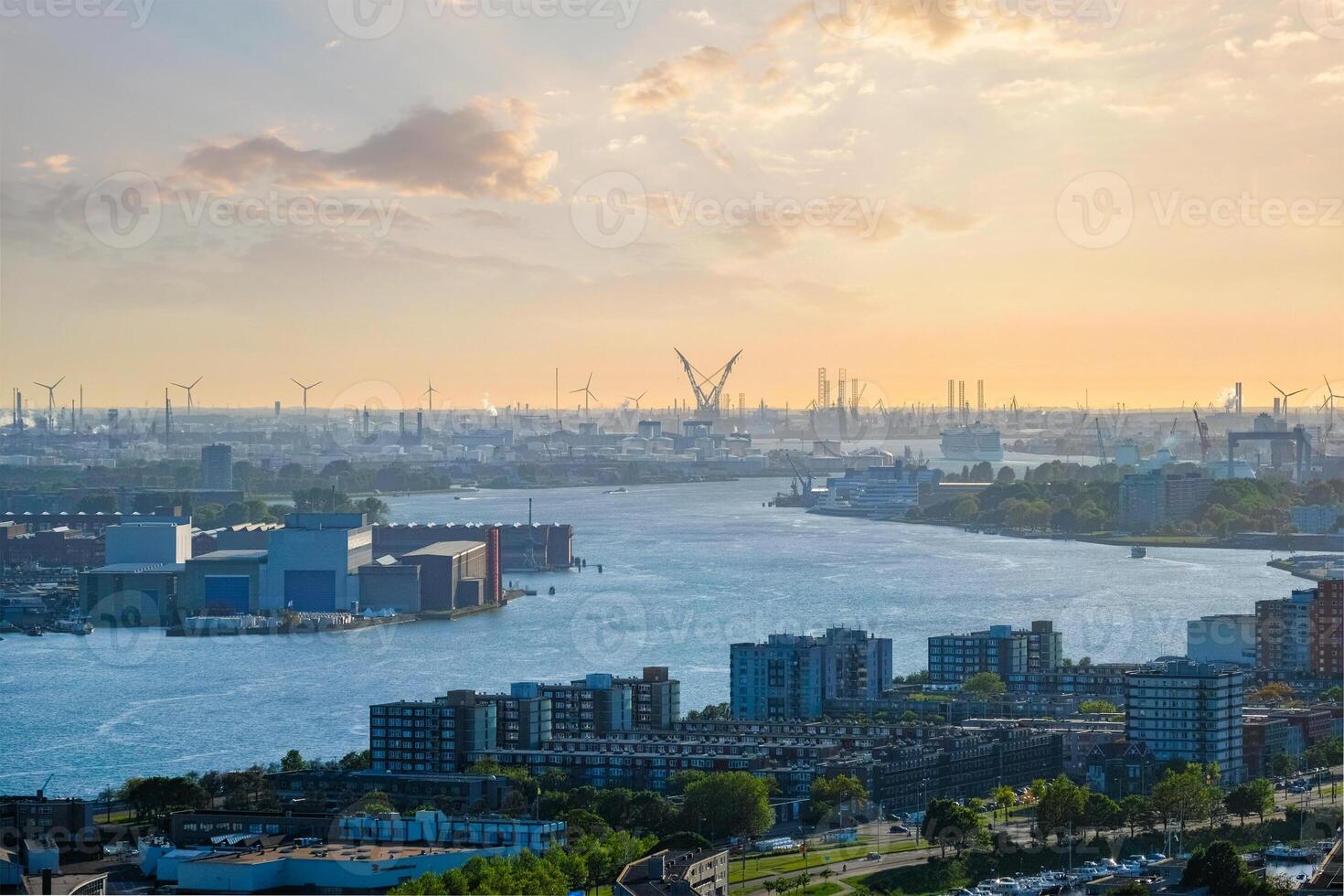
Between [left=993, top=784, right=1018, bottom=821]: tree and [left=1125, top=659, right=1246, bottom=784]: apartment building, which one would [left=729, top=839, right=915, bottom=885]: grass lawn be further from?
[left=1125, top=659, right=1246, bottom=784]: apartment building

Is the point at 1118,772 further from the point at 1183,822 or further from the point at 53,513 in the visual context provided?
the point at 53,513

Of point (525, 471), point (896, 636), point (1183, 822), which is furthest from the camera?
point (525, 471)

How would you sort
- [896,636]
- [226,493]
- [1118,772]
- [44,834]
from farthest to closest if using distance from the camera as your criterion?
Result: 1. [226,493]
2. [896,636]
3. [1118,772]
4. [44,834]

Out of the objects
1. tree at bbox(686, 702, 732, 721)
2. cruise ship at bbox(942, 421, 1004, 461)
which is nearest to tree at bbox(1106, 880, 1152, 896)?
tree at bbox(686, 702, 732, 721)

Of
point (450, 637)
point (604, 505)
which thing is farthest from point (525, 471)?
point (450, 637)

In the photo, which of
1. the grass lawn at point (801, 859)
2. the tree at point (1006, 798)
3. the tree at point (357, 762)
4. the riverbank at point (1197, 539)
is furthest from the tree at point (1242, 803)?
the riverbank at point (1197, 539)
